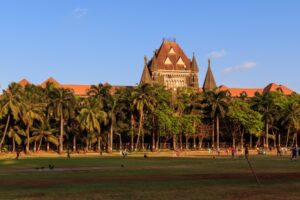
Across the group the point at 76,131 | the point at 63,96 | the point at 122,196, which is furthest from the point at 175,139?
the point at 122,196

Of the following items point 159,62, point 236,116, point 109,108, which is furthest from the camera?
point 159,62

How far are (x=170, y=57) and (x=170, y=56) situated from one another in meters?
0.36

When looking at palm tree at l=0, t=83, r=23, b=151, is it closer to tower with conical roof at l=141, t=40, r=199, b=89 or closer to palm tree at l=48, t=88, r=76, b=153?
palm tree at l=48, t=88, r=76, b=153

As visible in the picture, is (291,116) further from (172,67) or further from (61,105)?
(61,105)

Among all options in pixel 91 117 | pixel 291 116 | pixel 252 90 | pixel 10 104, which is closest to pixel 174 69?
pixel 252 90

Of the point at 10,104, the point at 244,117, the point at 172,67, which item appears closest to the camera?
the point at 10,104

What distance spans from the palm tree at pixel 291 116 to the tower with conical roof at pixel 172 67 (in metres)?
40.5

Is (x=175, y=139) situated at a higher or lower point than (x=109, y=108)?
lower

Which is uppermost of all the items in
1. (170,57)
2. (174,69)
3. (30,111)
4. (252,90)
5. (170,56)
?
(170,56)

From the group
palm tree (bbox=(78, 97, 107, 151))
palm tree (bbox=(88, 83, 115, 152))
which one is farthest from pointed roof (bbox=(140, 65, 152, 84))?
palm tree (bbox=(78, 97, 107, 151))

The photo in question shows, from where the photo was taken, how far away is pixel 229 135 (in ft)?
367

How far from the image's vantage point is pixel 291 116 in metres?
105

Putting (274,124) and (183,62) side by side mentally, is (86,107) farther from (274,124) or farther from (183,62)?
(183,62)

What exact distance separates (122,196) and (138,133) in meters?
76.4
